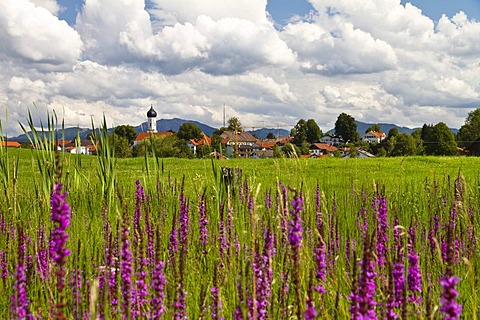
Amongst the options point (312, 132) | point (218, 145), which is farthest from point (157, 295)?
point (312, 132)

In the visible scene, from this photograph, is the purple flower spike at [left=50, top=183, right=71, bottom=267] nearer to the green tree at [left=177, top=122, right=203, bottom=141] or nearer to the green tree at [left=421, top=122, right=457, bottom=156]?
the green tree at [left=421, top=122, right=457, bottom=156]

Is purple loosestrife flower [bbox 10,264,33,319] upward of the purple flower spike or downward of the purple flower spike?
downward

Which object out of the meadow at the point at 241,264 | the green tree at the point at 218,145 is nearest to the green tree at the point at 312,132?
the green tree at the point at 218,145

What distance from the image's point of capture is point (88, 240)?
494cm

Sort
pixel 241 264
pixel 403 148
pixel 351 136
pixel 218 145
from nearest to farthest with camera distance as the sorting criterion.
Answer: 1. pixel 241 264
2. pixel 218 145
3. pixel 403 148
4. pixel 351 136

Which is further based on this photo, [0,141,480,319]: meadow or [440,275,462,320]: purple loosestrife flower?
[0,141,480,319]: meadow

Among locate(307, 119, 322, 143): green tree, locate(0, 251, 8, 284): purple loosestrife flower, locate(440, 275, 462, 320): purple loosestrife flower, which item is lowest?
locate(0, 251, 8, 284): purple loosestrife flower

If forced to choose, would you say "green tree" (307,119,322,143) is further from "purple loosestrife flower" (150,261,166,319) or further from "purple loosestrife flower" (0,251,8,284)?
"purple loosestrife flower" (150,261,166,319)

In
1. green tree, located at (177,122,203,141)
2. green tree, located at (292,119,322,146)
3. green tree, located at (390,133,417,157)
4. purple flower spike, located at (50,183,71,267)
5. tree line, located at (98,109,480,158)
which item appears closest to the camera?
purple flower spike, located at (50,183,71,267)

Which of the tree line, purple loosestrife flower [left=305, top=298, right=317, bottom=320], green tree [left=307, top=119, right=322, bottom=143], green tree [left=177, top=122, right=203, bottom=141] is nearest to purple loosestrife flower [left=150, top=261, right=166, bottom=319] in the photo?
purple loosestrife flower [left=305, top=298, right=317, bottom=320]

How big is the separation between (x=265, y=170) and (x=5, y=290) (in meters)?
15.9

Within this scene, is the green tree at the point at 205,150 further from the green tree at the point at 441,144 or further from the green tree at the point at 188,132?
the green tree at the point at 188,132

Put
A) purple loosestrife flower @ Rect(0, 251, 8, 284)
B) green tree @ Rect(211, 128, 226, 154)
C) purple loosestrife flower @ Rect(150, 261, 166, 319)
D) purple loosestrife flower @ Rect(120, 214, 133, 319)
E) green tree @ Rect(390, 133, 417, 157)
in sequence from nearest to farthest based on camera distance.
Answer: purple loosestrife flower @ Rect(120, 214, 133, 319), purple loosestrife flower @ Rect(150, 261, 166, 319), purple loosestrife flower @ Rect(0, 251, 8, 284), green tree @ Rect(211, 128, 226, 154), green tree @ Rect(390, 133, 417, 157)

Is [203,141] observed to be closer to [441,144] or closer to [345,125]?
[441,144]
